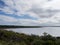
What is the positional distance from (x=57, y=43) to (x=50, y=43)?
0.59m

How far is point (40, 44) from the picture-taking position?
14.1 metres

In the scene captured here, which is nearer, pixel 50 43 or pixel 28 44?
pixel 50 43

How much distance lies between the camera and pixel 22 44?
48.0 feet

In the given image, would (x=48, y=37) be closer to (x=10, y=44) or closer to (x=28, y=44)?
(x=28, y=44)

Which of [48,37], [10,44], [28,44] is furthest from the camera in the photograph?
[48,37]

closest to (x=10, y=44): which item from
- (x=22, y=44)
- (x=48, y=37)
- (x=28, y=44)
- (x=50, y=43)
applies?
(x=22, y=44)

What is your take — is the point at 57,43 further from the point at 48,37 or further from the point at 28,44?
the point at 48,37

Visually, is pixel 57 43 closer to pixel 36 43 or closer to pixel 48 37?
pixel 36 43

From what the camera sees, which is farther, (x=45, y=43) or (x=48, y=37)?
(x=48, y=37)

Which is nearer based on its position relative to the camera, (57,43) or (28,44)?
(57,43)

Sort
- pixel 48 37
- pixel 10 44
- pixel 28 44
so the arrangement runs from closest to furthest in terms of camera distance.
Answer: pixel 10 44
pixel 28 44
pixel 48 37

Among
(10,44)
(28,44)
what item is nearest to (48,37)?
(28,44)

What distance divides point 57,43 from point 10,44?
369 cm

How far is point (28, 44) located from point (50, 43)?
2.12 metres
